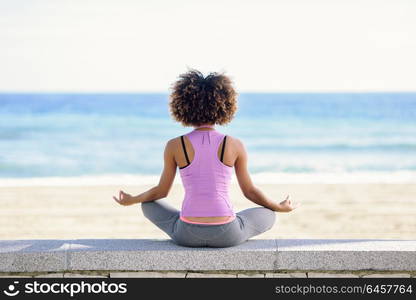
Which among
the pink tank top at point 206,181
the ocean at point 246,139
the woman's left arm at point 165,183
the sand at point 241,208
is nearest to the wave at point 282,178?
the ocean at point 246,139

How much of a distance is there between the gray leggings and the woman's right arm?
0.05 metres

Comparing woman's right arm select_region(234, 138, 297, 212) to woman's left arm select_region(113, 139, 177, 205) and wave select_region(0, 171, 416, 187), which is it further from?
wave select_region(0, 171, 416, 187)

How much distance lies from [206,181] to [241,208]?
20.7ft

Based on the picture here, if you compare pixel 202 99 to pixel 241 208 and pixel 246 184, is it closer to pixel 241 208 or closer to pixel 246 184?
pixel 246 184

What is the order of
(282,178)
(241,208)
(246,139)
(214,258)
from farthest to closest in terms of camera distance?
(246,139) < (282,178) < (241,208) < (214,258)

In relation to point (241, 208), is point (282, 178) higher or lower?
higher

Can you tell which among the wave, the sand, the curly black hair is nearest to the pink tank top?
the curly black hair

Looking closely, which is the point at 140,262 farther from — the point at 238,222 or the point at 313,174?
the point at 313,174

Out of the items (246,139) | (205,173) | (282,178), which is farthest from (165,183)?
(246,139)

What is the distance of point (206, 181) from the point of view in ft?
11.7

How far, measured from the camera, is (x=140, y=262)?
138 inches

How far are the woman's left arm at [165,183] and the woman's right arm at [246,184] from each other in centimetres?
33

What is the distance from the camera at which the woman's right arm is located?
3637mm
